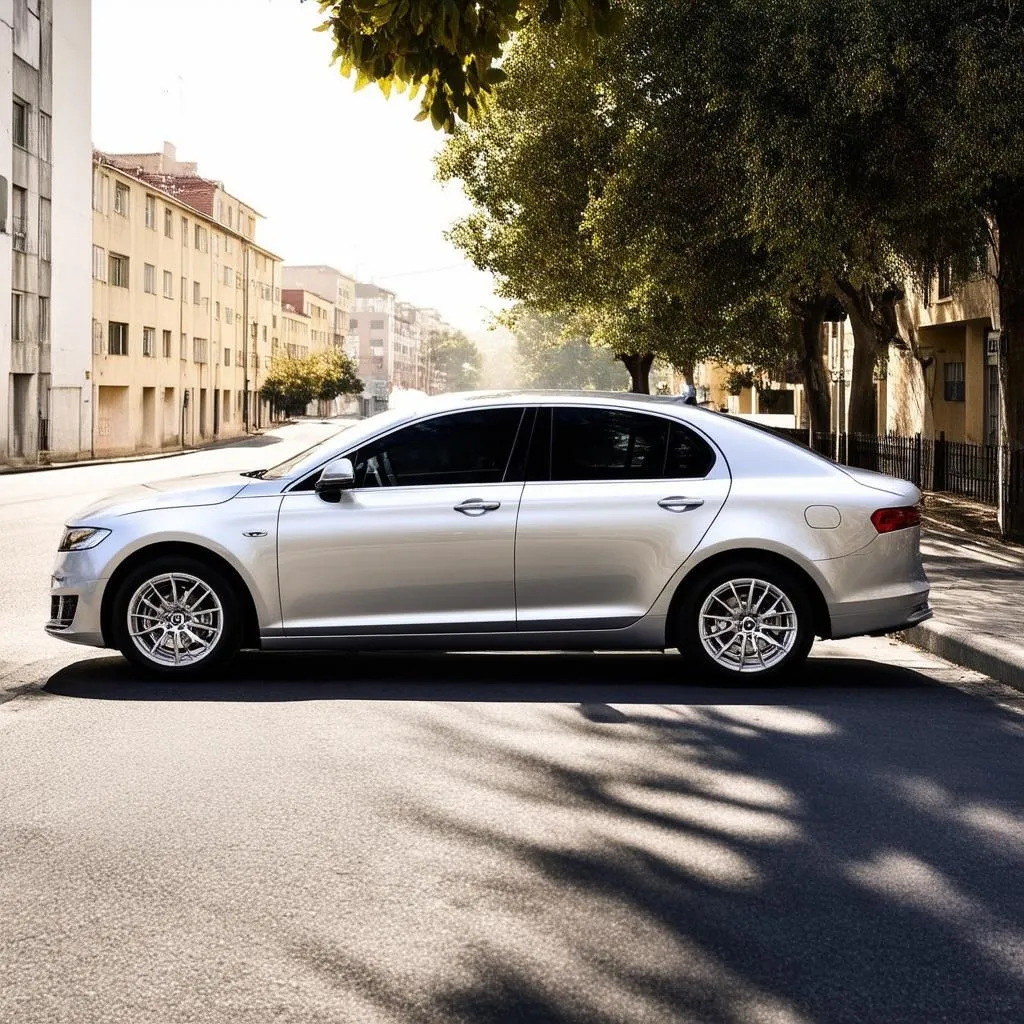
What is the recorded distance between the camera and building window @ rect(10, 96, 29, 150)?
43844 mm

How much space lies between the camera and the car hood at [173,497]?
8055 millimetres

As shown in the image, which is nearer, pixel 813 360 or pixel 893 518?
pixel 893 518

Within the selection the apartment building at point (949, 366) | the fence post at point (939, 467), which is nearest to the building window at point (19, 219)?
the apartment building at point (949, 366)

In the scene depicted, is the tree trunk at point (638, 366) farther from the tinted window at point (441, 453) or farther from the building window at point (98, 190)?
the tinted window at point (441, 453)

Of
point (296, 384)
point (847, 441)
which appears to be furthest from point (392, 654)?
point (296, 384)

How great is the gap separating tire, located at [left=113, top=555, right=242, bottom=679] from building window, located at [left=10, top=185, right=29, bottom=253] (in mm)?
38334

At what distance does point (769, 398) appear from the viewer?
6325 cm

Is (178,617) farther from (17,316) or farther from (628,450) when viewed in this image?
(17,316)

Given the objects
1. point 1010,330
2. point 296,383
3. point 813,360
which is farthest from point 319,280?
point 1010,330

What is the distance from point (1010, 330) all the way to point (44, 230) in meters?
35.6

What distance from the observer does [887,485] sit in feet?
27.0

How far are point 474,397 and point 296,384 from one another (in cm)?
8232

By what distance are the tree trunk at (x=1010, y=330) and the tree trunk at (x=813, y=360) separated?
498 inches

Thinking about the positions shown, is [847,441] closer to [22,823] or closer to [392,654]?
[392,654]
